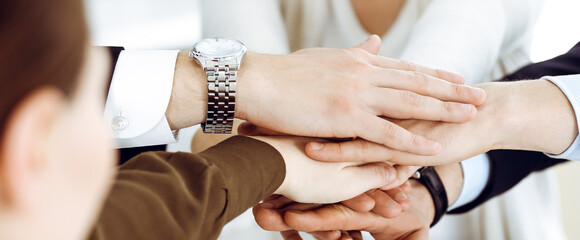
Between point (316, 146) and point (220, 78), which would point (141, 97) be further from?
point (316, 146)

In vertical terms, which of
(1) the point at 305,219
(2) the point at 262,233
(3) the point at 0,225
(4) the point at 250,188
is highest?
(3) the point at 0,225

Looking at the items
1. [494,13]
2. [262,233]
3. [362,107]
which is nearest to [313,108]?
[362,107]

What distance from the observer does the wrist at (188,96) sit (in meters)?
0.87

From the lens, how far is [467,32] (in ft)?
4.27

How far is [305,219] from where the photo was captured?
0.86 metres

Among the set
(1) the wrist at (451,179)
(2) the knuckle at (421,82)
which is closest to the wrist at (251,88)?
(2) the knuckle at (421,82)

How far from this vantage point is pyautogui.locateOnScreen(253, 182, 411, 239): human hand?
0.86 m

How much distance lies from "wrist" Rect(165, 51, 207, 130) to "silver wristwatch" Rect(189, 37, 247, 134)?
1cm

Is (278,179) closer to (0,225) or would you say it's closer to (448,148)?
(448,148)

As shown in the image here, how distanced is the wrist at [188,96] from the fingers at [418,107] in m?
0.24

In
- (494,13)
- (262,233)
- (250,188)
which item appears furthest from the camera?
(494,13)

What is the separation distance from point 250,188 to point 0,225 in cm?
38

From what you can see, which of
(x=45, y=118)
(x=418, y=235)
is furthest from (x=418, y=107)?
(x=45, y=118)

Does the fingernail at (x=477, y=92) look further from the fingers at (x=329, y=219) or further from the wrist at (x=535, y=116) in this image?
the fingers at (x=329, y=219)
